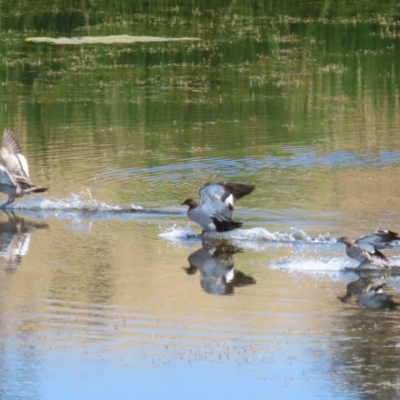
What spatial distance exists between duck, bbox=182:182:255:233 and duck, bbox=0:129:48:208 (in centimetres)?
268

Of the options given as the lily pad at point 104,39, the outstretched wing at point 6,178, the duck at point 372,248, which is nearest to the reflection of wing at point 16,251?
the outstretched wing at point 6,178

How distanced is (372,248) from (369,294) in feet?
2.51

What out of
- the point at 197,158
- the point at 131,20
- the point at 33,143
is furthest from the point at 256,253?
the point at 131,20

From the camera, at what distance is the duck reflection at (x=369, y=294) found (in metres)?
11.5

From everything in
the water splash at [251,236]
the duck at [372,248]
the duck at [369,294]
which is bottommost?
the duck at [369,294]

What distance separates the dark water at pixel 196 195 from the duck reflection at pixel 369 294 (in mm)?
96

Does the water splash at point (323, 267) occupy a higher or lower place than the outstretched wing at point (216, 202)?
lower

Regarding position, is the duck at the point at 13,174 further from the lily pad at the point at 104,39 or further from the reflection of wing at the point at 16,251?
the lily pad at the point at 104,39

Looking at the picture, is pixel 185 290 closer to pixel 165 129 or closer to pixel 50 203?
pixel 50 203

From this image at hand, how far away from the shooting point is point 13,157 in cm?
1709

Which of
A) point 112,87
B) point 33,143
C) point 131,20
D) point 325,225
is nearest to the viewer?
point 325,225

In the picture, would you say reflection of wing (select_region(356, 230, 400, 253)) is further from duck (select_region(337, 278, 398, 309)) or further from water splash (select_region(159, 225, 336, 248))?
water splash (select_region(159, 225, 336, 248))

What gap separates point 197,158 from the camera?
18.5 m

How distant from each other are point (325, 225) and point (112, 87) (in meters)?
10.6
